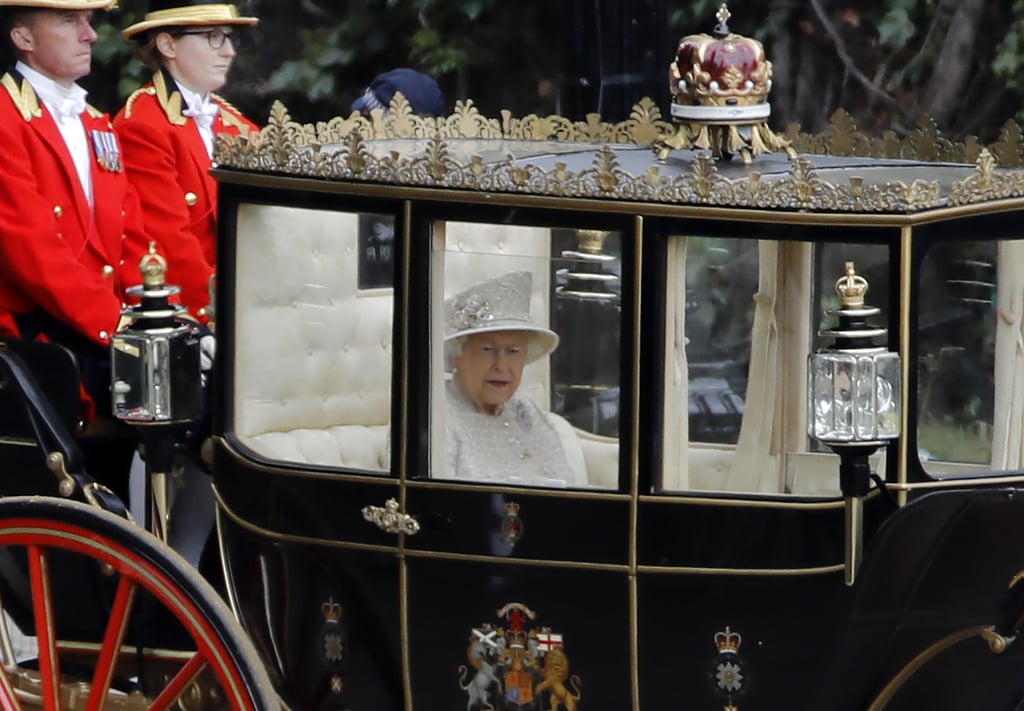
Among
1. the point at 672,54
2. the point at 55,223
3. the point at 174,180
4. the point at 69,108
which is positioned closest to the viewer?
the point at 55,223

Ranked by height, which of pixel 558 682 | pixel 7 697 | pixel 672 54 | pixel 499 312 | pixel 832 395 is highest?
pixel 672 54

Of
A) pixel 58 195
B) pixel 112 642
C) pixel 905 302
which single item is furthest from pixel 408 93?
pixel 905 302

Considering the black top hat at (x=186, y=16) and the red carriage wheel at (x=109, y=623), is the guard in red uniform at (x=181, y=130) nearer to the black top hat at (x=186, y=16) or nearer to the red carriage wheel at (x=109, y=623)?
the black top hat at (x=186, y=16)

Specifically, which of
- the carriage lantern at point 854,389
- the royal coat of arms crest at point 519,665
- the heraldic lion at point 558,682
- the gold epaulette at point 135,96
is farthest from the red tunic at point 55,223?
the carriage lantern at point 854,389

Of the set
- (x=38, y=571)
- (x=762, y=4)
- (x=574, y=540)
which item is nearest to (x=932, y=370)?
(x=574, y=540)

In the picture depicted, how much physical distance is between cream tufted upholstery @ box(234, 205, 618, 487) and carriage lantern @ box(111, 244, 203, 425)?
0.13 metres

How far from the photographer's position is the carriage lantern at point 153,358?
186 inches

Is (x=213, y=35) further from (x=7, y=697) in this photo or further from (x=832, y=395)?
(x=832, y=395)

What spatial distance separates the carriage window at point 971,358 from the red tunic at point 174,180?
2.00 meters

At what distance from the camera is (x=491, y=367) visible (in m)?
4.46

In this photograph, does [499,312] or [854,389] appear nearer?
[854,389]

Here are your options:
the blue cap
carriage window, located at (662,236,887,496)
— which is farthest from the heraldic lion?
the blue cap

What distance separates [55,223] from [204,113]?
841 mm

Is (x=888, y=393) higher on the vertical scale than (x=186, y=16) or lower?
lower
